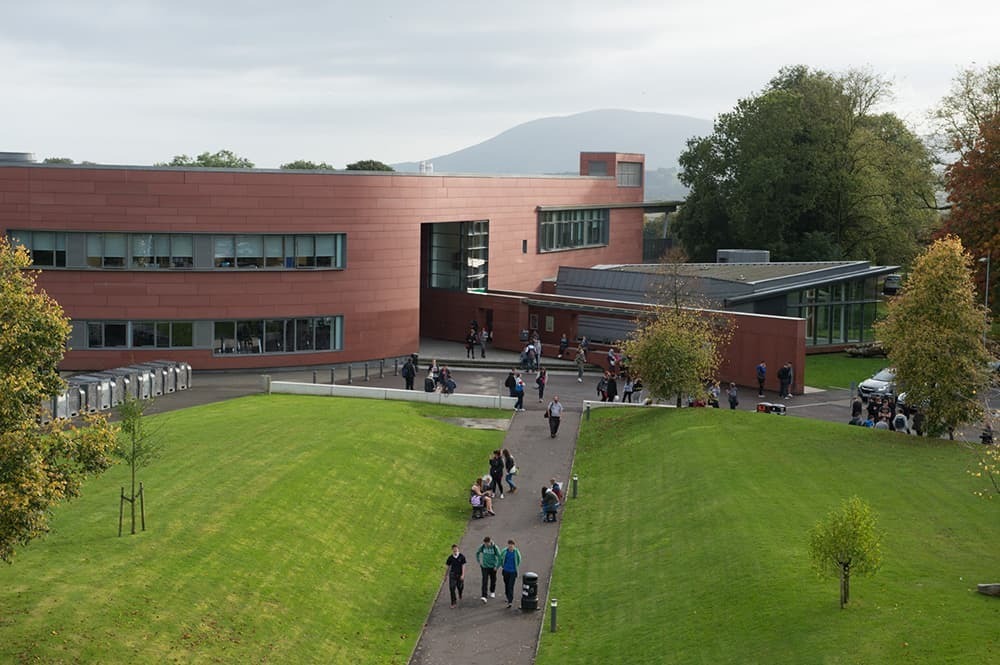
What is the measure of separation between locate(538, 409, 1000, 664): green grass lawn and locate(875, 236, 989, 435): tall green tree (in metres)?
1.45

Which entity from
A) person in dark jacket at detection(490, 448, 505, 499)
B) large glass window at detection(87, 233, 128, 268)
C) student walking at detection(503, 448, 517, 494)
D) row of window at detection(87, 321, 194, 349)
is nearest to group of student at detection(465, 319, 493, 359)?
row of window at detection(87, 321, 194, 349)

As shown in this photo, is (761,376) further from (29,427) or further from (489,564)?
(29,427)

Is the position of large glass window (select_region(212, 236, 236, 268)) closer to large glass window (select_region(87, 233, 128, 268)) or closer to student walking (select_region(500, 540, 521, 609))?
large glass window (select_region(87, 233, 128, 268))

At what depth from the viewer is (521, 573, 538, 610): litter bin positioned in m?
26.9

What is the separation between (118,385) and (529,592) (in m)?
26.6

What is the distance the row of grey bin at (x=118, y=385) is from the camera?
44.6 metres

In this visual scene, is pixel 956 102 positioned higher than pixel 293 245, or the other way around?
pixel 956 102

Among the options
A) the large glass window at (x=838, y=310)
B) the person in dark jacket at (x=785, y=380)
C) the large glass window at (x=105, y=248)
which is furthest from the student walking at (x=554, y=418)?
the large glass window at (x=838, y=310)

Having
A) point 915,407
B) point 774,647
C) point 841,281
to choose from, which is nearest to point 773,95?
point 841,281

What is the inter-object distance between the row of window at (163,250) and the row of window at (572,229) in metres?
24.1

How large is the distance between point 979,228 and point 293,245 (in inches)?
1433

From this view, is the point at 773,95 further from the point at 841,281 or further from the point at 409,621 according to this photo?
the point at 409,621

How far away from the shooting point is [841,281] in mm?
66625

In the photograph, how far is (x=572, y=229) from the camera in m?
83.5
